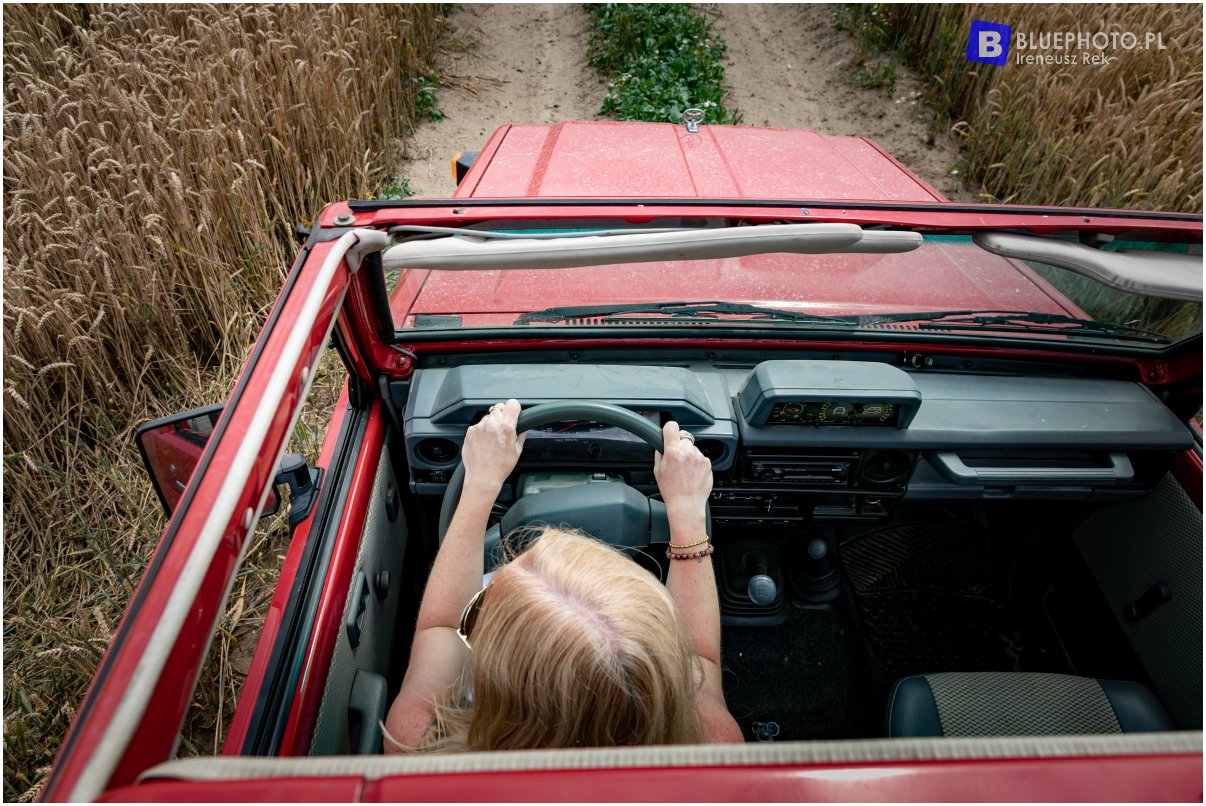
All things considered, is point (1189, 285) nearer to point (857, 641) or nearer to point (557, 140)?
point (857, 641)

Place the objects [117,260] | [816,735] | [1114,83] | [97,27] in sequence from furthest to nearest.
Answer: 1. [1114,83]
2. [97,27]
3. [117,260]
4. [816,735]

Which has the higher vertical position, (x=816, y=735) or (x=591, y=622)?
(x=591, y=622)

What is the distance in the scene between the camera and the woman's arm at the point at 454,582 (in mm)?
1309

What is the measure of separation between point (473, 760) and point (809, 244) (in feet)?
4.22

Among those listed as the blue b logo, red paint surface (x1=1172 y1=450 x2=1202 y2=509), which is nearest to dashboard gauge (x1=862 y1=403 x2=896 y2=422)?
red paint surface (x1=1172 y1=450 x2=1202 y2=509)

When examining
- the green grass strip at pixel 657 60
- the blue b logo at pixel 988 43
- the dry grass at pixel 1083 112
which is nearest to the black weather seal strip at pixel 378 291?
the dry grass at pixel 1083 112

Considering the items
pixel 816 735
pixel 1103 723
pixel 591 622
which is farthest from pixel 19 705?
pixel 1103 723

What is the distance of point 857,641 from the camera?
2488 millimetres

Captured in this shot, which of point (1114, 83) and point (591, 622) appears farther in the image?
point (1114, 83)

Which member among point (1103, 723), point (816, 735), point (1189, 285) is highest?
point (1189, 285)

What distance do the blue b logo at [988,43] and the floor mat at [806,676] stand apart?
556 centimetres

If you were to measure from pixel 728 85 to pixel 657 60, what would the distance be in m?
0.94

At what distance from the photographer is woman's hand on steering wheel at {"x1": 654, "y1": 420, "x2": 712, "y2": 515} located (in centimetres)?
158

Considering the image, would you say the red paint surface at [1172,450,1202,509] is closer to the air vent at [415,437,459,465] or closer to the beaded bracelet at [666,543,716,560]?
the beaded bracelet at [666,543,716,560]
